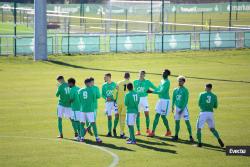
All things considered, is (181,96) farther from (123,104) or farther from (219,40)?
(219,40)

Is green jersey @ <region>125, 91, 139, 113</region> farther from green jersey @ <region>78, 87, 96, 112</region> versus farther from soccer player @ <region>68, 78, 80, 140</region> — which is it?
soccer player @ <region>68, 78, 80, 140</region>

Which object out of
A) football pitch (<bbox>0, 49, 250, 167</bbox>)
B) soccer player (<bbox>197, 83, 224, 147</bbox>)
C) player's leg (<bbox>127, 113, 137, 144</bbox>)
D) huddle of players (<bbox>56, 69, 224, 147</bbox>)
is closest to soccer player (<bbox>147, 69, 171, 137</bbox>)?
huddle of players (<bbox>56, 69, 224, 147</bbox>)

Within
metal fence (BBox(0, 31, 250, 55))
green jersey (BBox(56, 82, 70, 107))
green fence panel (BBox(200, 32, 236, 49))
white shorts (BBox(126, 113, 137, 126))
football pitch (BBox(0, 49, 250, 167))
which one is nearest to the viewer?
football pitch (BBox(0, 49, 250, 167))

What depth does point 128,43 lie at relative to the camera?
5456 cm

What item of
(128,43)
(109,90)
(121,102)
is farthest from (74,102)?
(128,43)

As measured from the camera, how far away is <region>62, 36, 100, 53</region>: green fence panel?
5297 cm

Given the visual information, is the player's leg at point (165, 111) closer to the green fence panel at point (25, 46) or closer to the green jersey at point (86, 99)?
the green jersey at point (86, 99)

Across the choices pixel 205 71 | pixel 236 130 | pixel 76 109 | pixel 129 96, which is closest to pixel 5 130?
pixel 76 109

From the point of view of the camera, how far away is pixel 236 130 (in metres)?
24.9

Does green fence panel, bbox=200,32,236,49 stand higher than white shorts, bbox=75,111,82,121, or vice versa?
green fence panel, bbox=200,32,236,49

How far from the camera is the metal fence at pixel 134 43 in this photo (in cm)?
5225

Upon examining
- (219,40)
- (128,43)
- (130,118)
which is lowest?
(130,118)

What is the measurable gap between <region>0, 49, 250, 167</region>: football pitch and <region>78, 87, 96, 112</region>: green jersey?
1.20 meters

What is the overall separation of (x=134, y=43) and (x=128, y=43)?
→ 50 centimetres
